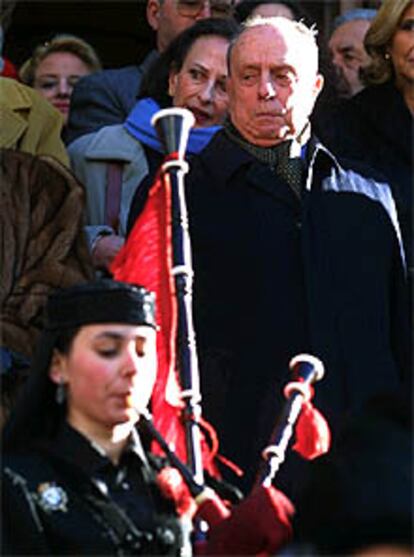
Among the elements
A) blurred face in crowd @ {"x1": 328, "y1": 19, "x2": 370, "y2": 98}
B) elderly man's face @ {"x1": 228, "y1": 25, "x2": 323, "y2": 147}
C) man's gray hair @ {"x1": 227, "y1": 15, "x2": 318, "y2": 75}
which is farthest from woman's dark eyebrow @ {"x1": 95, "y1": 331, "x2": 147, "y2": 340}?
blurred face in crowd @ {"x1": 328, "y1": 19, "x2": 370, "y2": 98}

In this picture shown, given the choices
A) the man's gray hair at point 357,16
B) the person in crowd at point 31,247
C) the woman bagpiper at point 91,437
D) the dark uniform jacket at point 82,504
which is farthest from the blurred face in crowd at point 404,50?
the dark uniform jacket at point 82,504

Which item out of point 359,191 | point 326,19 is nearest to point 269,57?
point 359,191

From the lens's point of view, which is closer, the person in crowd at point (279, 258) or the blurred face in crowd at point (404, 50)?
the person in crowd at point (279, 258)

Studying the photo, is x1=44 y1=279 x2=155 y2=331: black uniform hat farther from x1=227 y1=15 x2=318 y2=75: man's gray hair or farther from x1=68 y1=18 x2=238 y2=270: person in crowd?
x1=68 y1=18 x2=238 y2=270: person in crowd

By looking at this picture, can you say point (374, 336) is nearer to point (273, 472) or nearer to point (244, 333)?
point (244, 333)

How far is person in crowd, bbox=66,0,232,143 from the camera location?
752 centimetres

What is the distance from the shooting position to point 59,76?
820cm

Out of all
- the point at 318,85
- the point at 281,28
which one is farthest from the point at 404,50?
the point at 281,28

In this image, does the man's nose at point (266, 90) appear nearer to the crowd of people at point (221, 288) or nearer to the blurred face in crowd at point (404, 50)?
the crowd of people at point (221, 288)

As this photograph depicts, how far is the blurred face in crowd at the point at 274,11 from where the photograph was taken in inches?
295

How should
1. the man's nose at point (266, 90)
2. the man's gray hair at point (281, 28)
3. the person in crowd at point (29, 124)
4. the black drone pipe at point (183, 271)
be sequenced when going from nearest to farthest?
the black drone pipe at point (183, 271), the man's nose at point (266, 90), the man's gray hair at point (281, 28), the person in crowd at point (29, 124)

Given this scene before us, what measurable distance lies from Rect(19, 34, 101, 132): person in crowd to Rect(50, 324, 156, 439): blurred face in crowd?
3063 millimetres

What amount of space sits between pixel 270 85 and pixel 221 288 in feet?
2.28

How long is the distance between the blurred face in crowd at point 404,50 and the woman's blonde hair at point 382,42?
17 millimetres
